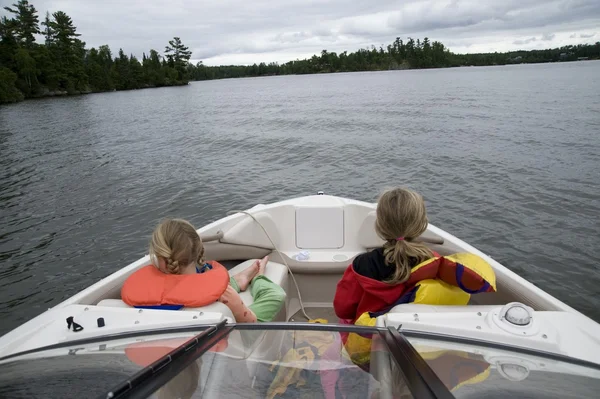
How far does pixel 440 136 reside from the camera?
1706 centimetres

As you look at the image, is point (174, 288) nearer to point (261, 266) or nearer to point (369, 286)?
point (369, 286)

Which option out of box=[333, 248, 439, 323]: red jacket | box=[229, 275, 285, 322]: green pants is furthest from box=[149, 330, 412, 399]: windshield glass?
box=[229, 275, 285, 322]: green pants

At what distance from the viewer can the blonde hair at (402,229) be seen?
212 cm

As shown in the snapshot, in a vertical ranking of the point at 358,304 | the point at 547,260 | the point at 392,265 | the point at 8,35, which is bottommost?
the point at 547,260

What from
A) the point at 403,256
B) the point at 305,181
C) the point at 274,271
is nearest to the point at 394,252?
the point at 403,256

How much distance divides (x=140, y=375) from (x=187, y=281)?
1.07 m

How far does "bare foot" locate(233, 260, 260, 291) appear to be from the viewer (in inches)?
127

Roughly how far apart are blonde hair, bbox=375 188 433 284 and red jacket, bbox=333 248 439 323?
0.05 meters

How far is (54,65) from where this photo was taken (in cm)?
6612

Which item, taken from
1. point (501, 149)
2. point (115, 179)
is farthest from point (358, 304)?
point (501, 149)

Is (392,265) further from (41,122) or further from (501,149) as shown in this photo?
(41,122)

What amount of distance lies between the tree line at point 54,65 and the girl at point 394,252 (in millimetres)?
Result: 60015

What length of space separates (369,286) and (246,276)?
4.45 ft

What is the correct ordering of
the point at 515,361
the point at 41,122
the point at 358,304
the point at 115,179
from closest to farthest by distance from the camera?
the point at 515,361, the point at 358,304, the point at 115,179, the point at 41,122
